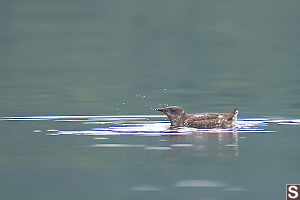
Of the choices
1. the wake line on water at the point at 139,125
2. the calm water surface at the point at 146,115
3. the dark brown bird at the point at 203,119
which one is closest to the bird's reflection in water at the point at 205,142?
the calm water surface at the point at 146,115

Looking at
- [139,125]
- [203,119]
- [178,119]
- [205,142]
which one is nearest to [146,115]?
[178,119]

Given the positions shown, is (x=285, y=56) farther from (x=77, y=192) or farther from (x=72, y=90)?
(x=77, y=192)

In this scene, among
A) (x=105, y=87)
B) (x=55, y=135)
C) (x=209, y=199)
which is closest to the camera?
(x=209, y=199)

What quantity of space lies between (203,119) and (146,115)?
438 centimetres

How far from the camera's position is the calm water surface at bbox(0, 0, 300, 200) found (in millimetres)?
17766

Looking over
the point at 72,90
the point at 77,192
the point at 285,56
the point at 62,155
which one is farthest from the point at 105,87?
the point at 77,192

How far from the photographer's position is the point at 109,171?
18953mm

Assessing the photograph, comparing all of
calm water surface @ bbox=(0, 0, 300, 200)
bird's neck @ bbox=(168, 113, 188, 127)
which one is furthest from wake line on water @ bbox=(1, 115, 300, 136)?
bird's neck @ bbox=(168, 113, 188, 127)

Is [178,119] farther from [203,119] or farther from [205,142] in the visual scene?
[205,142]

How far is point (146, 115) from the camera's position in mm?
31047

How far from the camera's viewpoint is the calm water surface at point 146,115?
17766 mm

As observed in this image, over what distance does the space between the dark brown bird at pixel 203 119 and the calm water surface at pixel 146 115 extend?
0.40 meters

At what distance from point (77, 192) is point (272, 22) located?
108707 mm

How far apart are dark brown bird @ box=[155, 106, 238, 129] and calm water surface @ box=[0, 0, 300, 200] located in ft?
1.32
